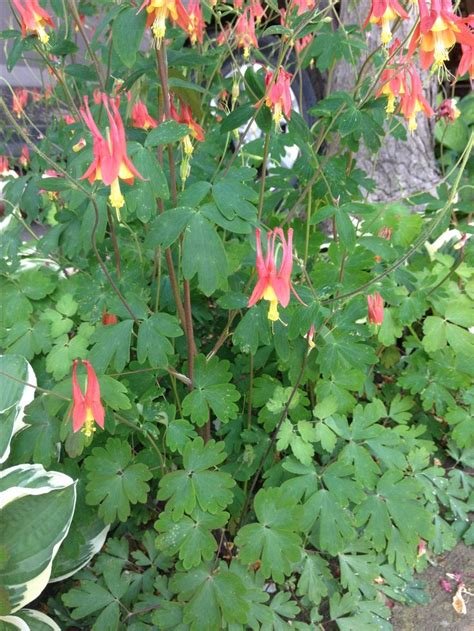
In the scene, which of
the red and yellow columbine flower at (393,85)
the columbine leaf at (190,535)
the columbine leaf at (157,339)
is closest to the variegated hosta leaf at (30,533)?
the columbine leaf at (190,535)

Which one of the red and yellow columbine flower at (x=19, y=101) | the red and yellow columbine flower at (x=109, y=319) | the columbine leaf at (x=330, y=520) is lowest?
the columbine leaf at (x=330, y=520)

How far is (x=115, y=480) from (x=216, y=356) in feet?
1.31

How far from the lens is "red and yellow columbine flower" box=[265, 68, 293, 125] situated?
1193 mm

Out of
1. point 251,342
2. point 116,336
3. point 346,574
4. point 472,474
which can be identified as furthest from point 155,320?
point 472,474

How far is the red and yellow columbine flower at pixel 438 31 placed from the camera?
40.8 inches

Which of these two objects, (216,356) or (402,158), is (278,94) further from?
(402,158)

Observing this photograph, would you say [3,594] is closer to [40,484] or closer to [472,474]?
[40,484]

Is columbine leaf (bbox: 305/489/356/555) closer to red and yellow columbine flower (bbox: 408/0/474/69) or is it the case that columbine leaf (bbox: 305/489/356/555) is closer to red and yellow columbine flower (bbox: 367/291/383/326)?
red and yellow columbine flower (bbox: 367/291/383/326)

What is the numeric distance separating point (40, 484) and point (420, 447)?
42.1 inches

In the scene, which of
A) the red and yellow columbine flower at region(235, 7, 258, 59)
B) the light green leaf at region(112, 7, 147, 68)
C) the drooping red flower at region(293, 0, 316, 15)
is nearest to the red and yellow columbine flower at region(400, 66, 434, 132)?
the drooping red flower at region(293, 0, 316, 15)

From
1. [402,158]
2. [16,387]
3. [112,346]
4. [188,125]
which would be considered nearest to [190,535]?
[112,346]

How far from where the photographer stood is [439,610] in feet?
5.20

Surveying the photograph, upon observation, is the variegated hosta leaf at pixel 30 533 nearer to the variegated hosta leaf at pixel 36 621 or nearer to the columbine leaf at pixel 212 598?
the variegated hosta leaf at pixel 36 621

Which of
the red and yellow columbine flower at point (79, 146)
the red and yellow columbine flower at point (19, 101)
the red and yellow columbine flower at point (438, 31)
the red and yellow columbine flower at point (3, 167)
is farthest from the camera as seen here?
the red and yellow columbine flower at point (3, 167)
